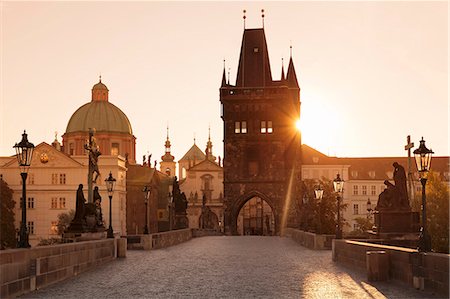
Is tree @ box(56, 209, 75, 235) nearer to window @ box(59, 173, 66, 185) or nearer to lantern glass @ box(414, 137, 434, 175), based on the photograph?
window @ box(59, 173, 66, 185)

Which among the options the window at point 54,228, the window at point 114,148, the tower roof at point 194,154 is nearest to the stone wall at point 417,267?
the window at point 54,228

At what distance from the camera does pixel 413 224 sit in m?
26.8

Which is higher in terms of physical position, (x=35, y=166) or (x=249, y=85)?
(x=249, y=85)

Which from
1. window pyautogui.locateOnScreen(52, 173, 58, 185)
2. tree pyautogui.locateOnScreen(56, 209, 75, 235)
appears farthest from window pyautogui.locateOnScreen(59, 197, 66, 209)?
tree pyautogui.locateOnScreen(56, 209, 75, 235)

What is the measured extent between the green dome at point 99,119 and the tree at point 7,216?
19.5 m

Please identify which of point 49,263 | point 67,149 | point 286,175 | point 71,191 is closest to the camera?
point 49,263

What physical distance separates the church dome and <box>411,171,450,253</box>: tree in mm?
54200

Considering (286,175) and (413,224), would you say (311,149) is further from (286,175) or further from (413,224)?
(413,224)

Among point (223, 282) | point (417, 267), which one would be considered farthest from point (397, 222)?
point (417, 267)

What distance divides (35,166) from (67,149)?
1373 cm

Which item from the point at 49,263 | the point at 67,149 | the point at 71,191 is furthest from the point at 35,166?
the point at 49,263

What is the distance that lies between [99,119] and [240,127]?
34212 millimetres

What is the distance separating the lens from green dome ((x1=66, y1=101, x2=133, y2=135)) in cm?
10731

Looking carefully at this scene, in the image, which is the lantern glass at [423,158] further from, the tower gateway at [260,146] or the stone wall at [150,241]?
the tower gateway at [260,146]
